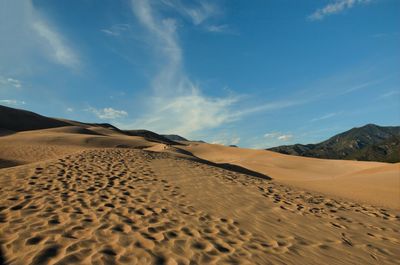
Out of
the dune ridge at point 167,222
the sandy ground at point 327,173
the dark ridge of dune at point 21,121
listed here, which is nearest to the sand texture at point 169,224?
the dune ridge at point 167,222

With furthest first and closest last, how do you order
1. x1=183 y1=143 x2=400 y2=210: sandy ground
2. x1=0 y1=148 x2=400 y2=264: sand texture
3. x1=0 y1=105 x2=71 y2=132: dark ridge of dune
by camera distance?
x1=0 y1=105 x2=71 y2=132: dark ridge of dune → x1=183 y1=143 x2=400 y2=210: sandy ground → x1=0 y1=148 x2=400 y2=264: sand texture

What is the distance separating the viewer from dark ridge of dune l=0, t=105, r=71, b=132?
4729 centimetres

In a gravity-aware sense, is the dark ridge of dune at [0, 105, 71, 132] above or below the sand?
above

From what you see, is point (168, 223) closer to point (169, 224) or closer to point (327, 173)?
point (169, 224)

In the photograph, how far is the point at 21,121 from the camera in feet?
166

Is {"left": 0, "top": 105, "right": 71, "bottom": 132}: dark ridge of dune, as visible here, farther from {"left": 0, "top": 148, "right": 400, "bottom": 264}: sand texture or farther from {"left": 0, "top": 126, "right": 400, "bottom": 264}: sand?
{"left": 0, "top": 148, "right": 400, "bottom": 264}: sand texture

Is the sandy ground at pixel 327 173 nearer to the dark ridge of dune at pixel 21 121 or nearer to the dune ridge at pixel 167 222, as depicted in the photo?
the dune ridge at pixel 167 222

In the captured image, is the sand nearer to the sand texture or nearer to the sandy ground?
the sand texture

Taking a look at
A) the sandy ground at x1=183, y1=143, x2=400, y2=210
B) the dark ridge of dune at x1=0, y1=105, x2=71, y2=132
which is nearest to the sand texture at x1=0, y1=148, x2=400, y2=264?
the sandy ground at x1=183, y1=143, x2=400, y2=210

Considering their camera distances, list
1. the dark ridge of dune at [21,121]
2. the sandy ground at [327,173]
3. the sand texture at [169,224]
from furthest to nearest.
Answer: the dark ridge of dune at [21,121]
the sandy ground at [327,173]
the sand texture at [169,224]

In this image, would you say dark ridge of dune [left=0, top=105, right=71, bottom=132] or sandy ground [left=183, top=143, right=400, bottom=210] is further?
dark ridge of dune [left=0, top=105, right=71, bottom=132]

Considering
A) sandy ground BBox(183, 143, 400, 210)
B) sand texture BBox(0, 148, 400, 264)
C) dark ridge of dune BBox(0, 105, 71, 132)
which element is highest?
dark ridge of dune BBox(0, 105, 71, 132)

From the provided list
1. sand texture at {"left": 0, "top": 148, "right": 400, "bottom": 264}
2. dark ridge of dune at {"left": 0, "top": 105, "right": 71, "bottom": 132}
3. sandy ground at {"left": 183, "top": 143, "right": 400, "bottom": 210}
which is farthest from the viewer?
dark ridge of dune at {"left": 0, "top": 105, "right": 71, "bottom": 132}

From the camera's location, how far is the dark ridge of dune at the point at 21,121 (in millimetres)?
47291
